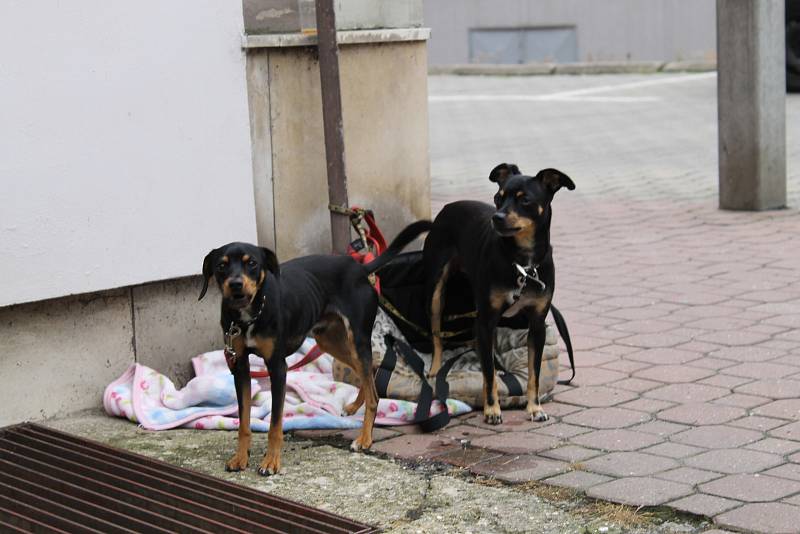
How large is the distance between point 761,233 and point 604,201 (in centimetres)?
178

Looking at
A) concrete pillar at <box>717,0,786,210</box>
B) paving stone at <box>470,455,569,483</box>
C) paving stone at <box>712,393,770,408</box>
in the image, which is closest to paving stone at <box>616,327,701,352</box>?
paving stone at <box>712,393,770,408</box>

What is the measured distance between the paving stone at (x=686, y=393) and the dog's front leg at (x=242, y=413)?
1.70 metres

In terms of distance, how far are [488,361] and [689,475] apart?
1112 millimetres

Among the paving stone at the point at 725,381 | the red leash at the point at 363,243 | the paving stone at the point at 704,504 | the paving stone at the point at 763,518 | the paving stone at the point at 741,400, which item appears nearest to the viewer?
the paving stone at the point at 763,518

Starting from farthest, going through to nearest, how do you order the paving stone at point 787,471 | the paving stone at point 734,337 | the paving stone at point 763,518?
the paving stone at point 734,337 → the paving stone at point 787,471 → the paving stone at point 763,518

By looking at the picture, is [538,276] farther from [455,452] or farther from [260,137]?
[260,137]

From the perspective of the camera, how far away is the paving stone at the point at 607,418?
5098 millimetres

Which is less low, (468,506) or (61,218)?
(61,218)

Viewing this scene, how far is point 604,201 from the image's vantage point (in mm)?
10219

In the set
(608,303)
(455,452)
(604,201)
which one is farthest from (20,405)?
(604,201)

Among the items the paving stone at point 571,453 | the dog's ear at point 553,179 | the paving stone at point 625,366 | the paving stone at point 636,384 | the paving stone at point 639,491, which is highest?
the dog's ear at point 553,179

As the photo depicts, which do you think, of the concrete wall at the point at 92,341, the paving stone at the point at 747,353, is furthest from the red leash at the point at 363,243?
the paving stone at the point at 747,353

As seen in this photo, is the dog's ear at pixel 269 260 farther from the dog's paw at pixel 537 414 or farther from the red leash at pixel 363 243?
the dog's paw at pixel 537 414

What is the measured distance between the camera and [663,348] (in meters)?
6.10
